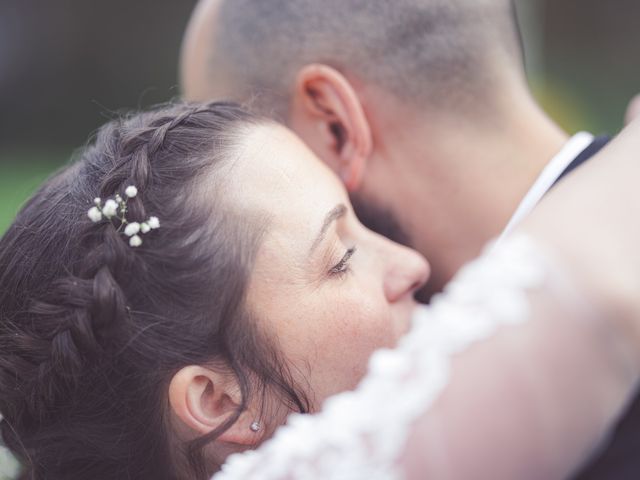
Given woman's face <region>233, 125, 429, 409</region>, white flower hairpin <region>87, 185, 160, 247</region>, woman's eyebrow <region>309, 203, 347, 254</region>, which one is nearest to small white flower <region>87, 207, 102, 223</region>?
white flower hairpin <region>87, 185, 160, 247</region>

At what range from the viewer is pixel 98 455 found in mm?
2207

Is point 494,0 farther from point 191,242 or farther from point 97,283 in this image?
point 97,283

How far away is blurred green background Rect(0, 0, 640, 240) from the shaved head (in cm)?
1113

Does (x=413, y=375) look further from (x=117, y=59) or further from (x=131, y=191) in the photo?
(x=117, y=59)

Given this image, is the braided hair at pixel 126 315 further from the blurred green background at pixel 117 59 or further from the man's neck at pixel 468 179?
the blurred green background at pixel 117 59

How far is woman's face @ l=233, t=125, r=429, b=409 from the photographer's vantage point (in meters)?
2.11

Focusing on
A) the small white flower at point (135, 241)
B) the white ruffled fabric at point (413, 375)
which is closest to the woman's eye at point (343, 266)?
the small white flower at point (135, 241)

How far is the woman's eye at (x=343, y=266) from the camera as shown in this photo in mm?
2209

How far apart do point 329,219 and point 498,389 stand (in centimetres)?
99

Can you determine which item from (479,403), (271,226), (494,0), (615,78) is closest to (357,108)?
(494,0)

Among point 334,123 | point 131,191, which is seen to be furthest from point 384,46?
point 131,191

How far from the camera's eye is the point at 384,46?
2.83 metres

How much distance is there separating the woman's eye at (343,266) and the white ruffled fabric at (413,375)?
0.73 m

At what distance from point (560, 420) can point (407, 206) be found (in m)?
1.61
